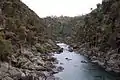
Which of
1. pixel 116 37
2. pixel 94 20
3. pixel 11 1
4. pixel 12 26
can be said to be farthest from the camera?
pixel 94 20

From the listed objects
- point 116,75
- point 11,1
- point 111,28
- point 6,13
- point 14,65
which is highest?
point 11,1

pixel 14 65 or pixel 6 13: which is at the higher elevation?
pixel 6 13

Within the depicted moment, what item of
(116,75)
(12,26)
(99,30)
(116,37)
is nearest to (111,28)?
(116,37)

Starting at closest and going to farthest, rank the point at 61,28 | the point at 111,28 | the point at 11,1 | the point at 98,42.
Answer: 1. the point at 111,28
2. the point at 11,1
3. the point at 98,42
4. the point at 61,28

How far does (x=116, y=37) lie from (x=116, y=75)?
18.5m

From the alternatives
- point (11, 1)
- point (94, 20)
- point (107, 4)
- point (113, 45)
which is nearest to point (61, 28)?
point (94, 20)

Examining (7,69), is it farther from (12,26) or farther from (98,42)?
(98,42)

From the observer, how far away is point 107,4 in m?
91.9

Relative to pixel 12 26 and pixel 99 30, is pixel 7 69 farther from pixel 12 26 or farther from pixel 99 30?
pixel 99 30

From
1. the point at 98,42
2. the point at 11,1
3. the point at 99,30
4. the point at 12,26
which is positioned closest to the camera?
the point at 12,26

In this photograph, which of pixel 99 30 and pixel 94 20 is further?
pixel 94 20

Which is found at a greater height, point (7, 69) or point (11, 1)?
point (11, 1)

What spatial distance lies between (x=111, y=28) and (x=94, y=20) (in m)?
30.5

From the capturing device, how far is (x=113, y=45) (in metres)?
A: 67.0
